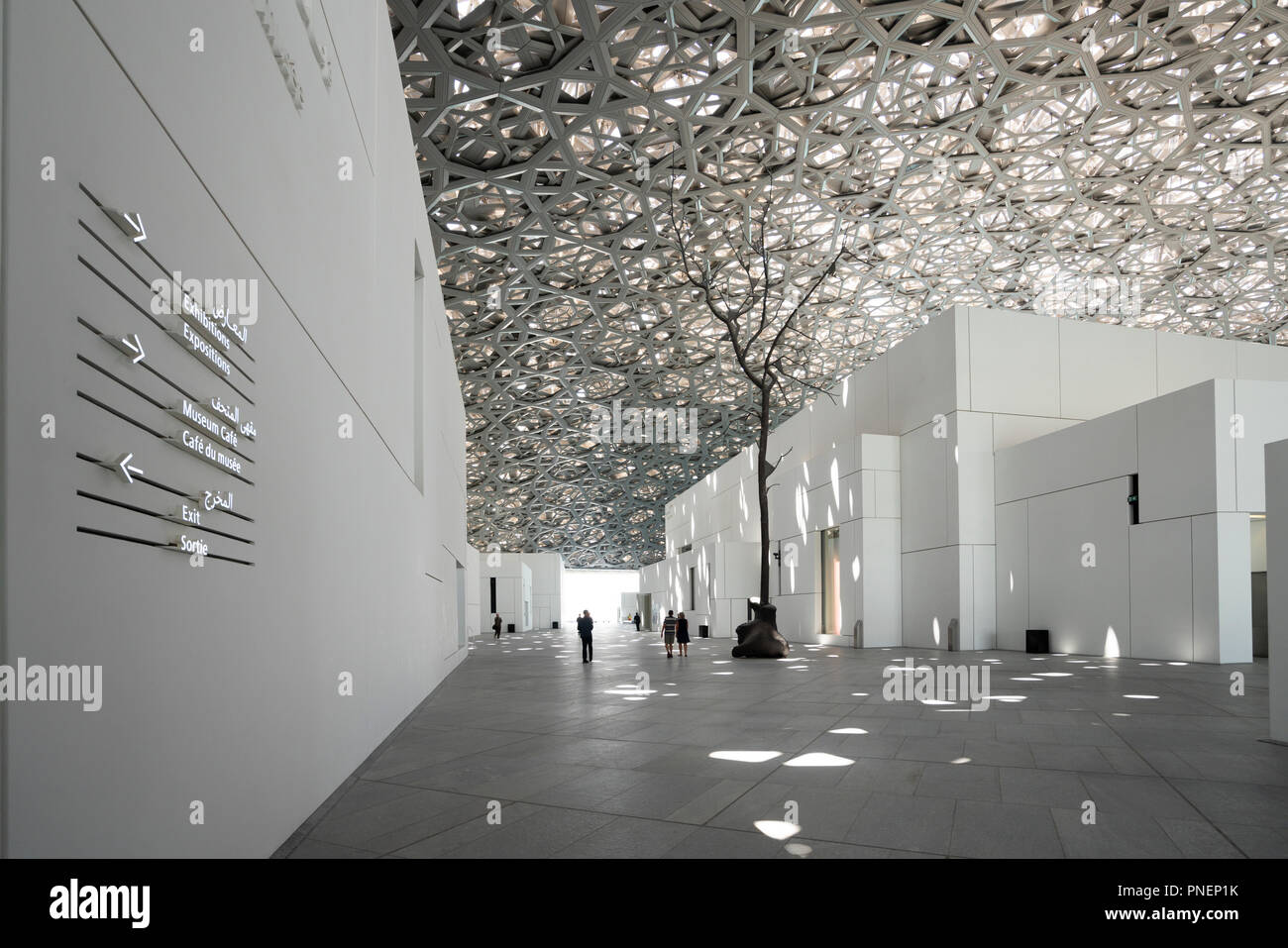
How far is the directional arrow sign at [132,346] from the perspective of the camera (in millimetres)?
2713

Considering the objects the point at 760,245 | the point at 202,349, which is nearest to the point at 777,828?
the point at 202,349

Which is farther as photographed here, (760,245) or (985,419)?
(760,245)

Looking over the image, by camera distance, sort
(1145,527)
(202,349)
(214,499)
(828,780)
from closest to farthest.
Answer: (202,349)
(214,499)
(828,780)
(1145,527)

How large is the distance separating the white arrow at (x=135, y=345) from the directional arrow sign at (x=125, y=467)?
0.34 metres

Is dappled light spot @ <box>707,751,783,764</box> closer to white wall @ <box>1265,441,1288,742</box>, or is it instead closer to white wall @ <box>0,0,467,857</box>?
white wall @ <box>0,0,467,857</box>

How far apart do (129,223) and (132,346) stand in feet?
1.38

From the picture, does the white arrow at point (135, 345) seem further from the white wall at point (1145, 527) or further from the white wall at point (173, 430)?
the white wall at point (1145, 527)

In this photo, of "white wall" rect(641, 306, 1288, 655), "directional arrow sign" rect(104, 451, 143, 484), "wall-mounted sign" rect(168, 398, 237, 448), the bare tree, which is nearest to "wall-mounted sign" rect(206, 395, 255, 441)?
"wall-mounted sign" rect(168, 398, 237, 448)

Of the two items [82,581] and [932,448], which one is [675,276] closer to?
[932,448]

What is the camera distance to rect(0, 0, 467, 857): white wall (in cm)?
225

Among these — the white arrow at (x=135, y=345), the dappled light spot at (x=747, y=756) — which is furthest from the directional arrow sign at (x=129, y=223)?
the dappled light spot at (x=747, y=756)

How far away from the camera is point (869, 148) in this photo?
100ft

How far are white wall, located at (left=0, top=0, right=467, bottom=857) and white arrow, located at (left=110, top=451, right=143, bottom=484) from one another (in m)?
0.05

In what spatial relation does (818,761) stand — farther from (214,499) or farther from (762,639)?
(762,639)
